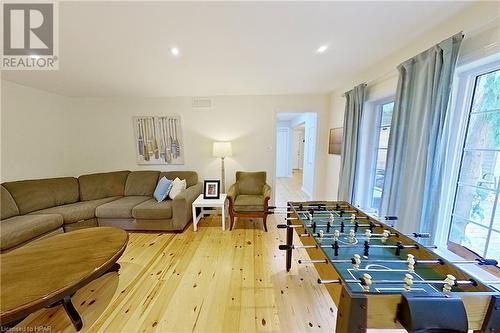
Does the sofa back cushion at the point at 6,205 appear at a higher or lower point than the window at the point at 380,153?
lower

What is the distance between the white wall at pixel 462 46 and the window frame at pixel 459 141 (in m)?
0.12

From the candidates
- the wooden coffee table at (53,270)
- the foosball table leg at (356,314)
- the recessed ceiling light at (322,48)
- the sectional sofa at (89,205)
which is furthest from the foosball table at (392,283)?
the sectional sofa at (89,205)

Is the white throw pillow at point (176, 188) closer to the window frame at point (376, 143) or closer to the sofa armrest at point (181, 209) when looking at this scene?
the sofa armrest at point (181, 209)

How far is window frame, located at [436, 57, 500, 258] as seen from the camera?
140 centimetres

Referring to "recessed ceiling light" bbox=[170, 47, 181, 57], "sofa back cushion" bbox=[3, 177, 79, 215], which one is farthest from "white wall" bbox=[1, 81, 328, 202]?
"recessed ceiling light" bbox=[170, 47, 181, 57]

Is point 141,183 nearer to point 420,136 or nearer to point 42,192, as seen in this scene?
point 42,192

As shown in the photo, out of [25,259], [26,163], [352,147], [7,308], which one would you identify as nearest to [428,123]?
[352,147]

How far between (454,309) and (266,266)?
5.59 ft

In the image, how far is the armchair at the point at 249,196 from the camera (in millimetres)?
2986

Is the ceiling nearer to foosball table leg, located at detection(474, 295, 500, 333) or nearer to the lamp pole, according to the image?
the lamp pole

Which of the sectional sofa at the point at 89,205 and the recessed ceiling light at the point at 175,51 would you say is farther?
the sectional sofa at the point at 89,205

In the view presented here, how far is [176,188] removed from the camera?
320 centimetres

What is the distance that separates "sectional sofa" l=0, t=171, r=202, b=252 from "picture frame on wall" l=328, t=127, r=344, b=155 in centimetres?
262

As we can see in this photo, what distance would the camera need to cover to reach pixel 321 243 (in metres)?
1.30
